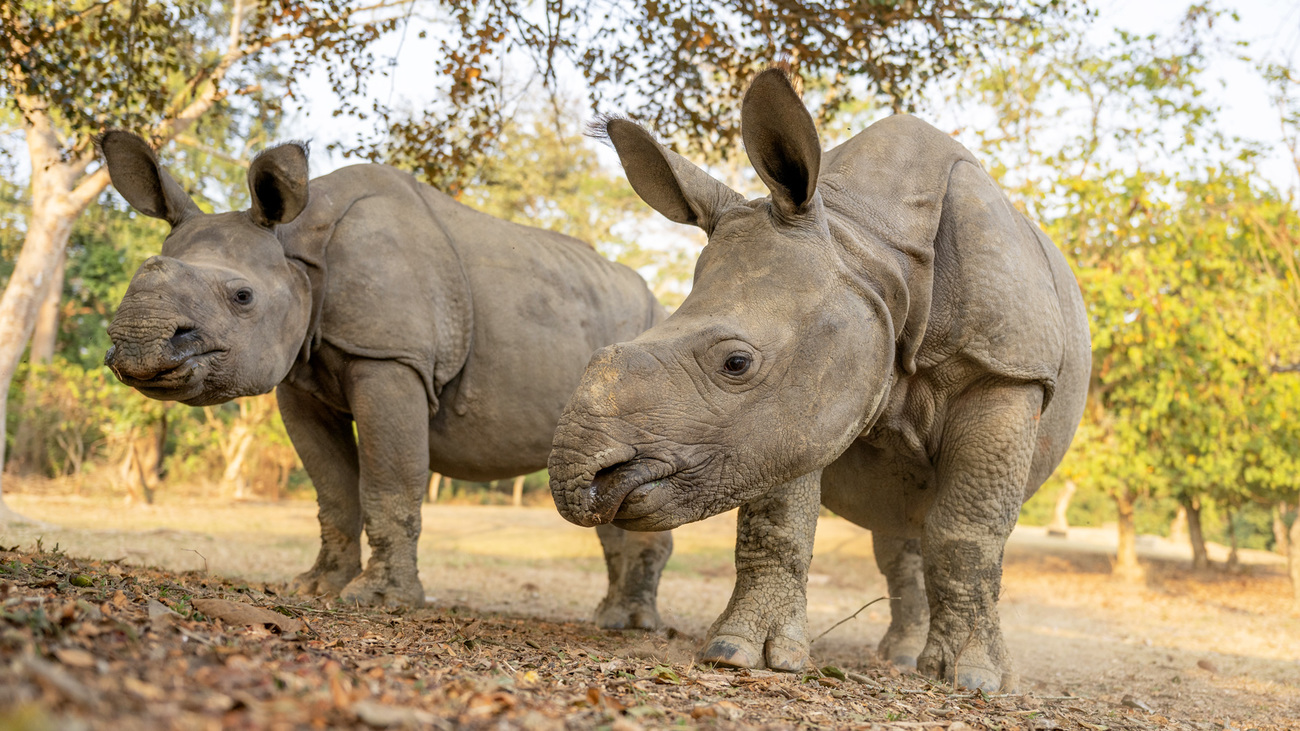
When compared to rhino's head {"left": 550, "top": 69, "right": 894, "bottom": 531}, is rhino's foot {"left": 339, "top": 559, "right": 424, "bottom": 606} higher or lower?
lower

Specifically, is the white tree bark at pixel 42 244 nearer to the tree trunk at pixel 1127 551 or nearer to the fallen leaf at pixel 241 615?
the fallen leaf at pixel 241 615

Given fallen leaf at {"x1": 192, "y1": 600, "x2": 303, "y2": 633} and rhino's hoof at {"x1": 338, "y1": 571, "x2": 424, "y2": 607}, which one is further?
rhino's hoof at {"x1": 338, "y1": 571, "x2": 424, "y2": 607}

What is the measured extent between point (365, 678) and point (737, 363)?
5.28 ft

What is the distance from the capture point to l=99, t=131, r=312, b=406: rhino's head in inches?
171

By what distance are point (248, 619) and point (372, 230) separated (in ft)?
8.71

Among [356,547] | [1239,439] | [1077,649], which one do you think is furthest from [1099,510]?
[356,547]

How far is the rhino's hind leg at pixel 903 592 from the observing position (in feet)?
20.8

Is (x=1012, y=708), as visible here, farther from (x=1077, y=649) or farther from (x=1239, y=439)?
(x=1239, y=439)

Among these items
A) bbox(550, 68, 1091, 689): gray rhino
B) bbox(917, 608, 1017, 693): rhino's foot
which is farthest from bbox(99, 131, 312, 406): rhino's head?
bbox(917, 608, 1017, 693): rhino's foot

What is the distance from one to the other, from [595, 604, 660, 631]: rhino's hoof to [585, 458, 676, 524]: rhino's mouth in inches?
125

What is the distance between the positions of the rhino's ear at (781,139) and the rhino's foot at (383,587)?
110 inches

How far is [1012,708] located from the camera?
3570 millimetres

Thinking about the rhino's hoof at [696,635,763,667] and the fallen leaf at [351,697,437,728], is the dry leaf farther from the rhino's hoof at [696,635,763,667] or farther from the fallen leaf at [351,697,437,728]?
the rhino's hoof at [696,635,763,667]

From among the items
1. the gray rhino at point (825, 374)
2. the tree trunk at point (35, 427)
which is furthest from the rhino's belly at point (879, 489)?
the tree trunk at point (35, 427)
